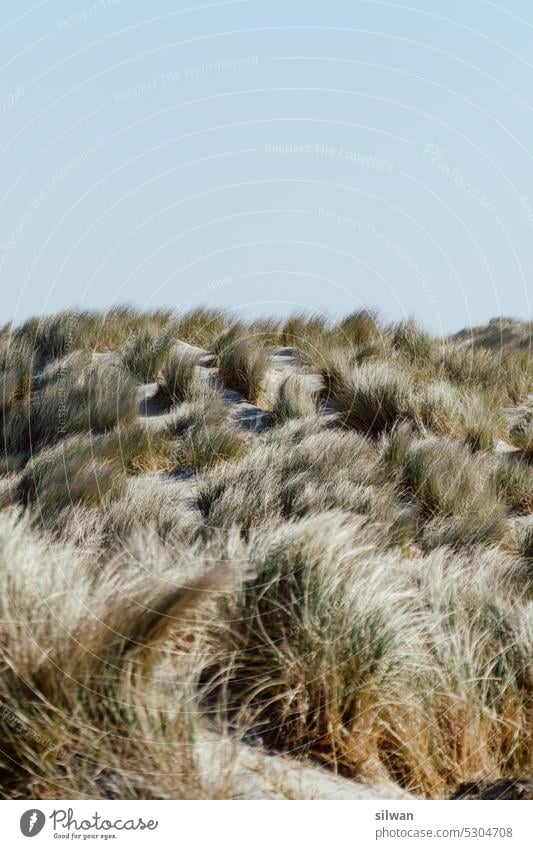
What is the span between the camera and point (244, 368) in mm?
9297

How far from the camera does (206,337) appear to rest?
11.3 m

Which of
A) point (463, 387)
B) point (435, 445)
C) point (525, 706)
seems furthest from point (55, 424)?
point (525, 706)

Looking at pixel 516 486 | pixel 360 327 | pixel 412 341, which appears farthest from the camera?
pixel 360 327

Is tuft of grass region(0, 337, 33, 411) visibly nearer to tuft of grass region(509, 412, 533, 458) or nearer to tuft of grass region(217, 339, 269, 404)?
tuft of grass region(217, 339, 269, 404)

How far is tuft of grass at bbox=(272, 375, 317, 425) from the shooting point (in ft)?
27.8

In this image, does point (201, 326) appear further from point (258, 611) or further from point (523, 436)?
point (258, 611)

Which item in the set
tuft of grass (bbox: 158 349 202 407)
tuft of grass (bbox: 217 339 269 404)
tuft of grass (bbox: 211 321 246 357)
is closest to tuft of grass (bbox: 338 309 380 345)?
tuft of grass (bbox: 211 321 246 357)

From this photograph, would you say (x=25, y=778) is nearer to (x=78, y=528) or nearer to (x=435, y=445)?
(x=78, y=528)

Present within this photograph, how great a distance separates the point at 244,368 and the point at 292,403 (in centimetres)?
94

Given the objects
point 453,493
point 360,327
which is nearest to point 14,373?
point 360,327

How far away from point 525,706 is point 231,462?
3692 millimetres

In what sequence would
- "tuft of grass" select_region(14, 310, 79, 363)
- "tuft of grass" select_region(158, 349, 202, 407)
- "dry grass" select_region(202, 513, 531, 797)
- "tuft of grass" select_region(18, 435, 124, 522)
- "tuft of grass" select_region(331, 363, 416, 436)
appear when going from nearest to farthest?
1. "dry grass" select_region(202, 513, 531, 797)
2. "tuft of grass" select_region(18, 435, 124, 522)
3. "tuft of grass" select_region(331, 363, 416, 436)
4. "tuft of grass" select_region(158, 349, 202, 407)
5. "tuft of grass" select_region(14, 310, 79, 363)

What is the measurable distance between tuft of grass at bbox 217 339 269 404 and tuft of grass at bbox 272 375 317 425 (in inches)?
9.8
